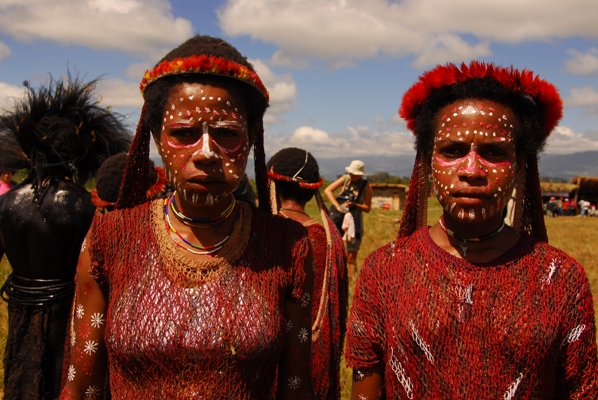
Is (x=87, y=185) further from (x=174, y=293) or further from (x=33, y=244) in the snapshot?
(x=174, y=293)

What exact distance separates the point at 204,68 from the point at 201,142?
0.85 feet

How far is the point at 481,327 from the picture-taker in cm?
187

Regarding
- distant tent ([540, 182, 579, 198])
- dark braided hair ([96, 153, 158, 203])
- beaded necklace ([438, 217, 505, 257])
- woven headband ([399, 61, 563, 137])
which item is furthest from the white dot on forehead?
distant tent ([540, 182, 579, 198])

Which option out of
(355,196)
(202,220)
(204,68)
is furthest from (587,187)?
(204,68)

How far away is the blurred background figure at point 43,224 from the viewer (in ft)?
10.5

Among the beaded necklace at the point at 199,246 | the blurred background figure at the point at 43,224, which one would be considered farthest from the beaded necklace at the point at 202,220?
the blurred background figure at the point at 43,224

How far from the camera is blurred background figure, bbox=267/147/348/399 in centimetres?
361

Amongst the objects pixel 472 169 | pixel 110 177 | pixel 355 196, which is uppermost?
pixel 472 169

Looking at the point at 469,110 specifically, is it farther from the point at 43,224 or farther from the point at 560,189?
the point at 560,189

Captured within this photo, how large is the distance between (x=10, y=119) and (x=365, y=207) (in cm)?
535

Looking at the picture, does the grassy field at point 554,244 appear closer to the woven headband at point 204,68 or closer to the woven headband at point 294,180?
the woven headband at point 294,180

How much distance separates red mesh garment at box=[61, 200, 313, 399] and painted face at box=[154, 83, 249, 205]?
209mm

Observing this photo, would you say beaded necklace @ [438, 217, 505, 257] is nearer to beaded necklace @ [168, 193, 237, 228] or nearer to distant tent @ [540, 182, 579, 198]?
beaded necklace @ [168, 193, 237, 228]

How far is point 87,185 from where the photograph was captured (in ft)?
12.3
